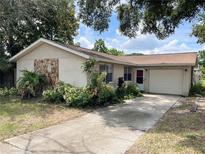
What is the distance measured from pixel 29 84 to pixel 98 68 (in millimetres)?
4184

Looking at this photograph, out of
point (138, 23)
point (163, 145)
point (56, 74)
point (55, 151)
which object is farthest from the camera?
point (56, 74)

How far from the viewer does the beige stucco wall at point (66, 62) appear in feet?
41.2

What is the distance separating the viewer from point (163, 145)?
18.0 feet

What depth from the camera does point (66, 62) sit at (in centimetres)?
1308

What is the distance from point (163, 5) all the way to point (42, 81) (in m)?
8.40

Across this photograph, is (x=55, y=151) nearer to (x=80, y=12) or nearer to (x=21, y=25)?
(x=80, y=12)

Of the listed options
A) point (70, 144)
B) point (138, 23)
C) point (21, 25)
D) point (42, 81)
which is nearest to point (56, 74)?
point (42, 81)

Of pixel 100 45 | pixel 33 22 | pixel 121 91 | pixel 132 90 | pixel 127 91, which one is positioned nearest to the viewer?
pixel 121 91

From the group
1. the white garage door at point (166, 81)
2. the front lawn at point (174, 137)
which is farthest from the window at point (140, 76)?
the front lawn at point (174, 137)

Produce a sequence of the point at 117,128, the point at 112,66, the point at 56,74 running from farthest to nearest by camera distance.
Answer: the point at 112,66
the point at 56,74
the point at 117,128

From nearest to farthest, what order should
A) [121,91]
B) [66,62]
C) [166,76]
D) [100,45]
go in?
[66,62] → [121,91] → [166,76] → [100,45]

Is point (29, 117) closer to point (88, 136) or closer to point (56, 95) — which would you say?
point (88, 136)

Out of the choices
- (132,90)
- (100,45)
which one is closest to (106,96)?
(132,90)

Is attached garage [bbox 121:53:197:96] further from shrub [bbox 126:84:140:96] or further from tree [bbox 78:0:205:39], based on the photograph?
tree [bbox 78:0:205:39]
